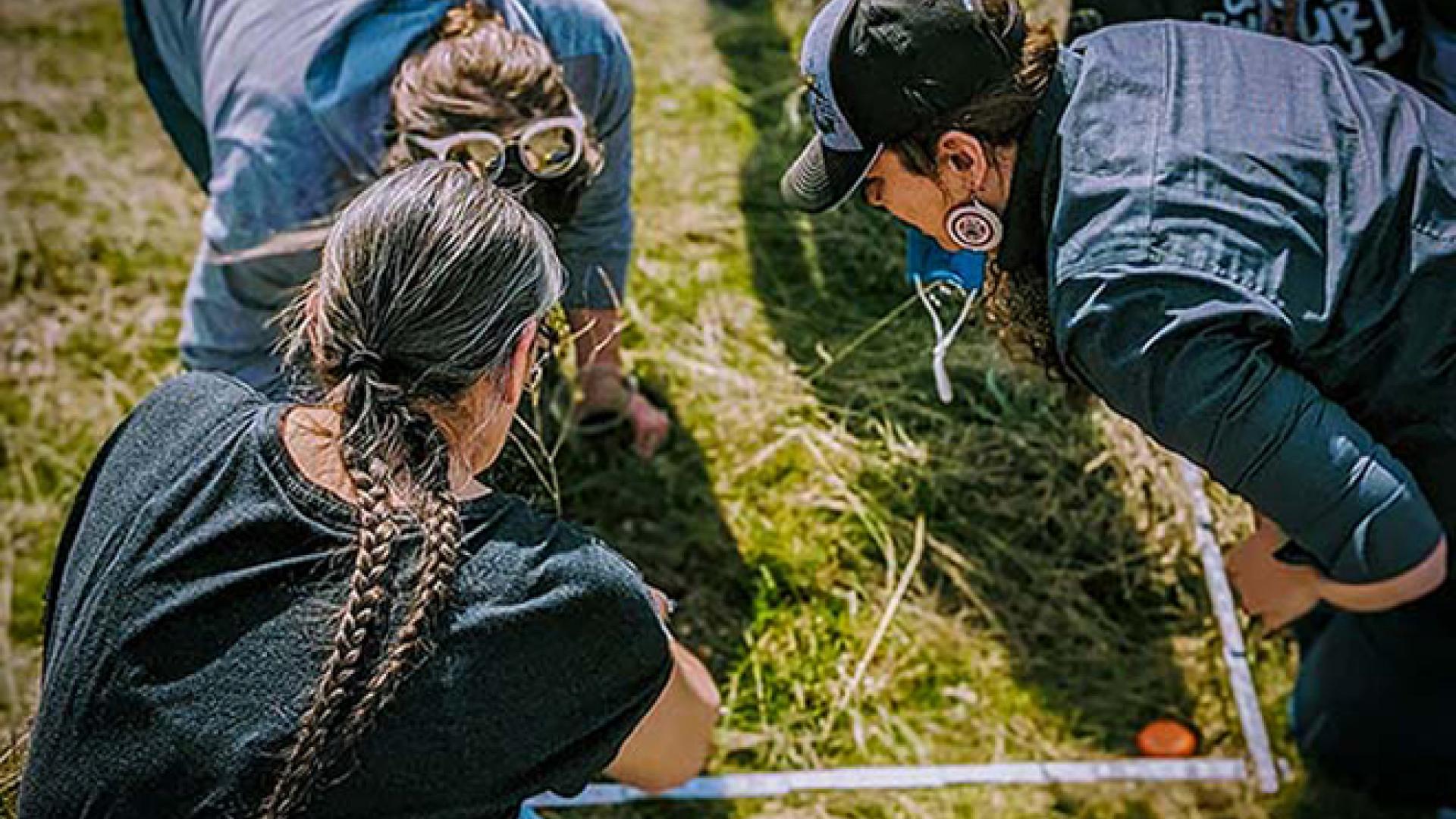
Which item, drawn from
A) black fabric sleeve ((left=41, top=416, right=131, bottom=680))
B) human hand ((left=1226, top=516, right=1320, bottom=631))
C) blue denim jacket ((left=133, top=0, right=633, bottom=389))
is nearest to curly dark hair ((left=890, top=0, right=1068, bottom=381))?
human hand ((left=1226, top=516, right=1320, bottom=631))

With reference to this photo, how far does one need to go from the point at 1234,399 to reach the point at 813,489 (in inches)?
55.2

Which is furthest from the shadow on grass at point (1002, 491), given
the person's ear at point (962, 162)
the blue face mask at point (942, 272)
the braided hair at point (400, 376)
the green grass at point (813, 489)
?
the braided hair at point (400, 376)

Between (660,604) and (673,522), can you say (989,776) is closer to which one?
(673,522)

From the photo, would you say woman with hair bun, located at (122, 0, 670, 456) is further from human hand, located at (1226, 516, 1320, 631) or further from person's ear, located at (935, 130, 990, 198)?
human hand, located at (1226, 516, 1320, 631)

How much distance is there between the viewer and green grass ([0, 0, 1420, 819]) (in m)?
2.80

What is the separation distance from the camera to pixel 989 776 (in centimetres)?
268

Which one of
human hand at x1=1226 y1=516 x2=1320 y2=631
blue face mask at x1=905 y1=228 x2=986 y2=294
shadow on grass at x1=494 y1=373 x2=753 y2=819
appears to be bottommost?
shadow on grass at x1=494 y1=373 x2=753 y2=819

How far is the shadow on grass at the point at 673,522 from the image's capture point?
9.73 ft

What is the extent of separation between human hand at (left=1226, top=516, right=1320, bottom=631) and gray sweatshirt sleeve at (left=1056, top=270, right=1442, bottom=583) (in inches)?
17.0

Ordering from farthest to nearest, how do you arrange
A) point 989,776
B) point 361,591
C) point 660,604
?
1. point 989,776
2. point 660,604
3. point 361,591

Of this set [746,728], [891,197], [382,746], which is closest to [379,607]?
[382,746]

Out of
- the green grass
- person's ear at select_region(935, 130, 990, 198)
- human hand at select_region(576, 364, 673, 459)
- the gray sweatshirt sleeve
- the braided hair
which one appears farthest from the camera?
human hand at select_region(576, 364, 673, 459)

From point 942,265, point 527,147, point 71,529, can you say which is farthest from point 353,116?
point 942,265

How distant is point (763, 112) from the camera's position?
13.1ft
